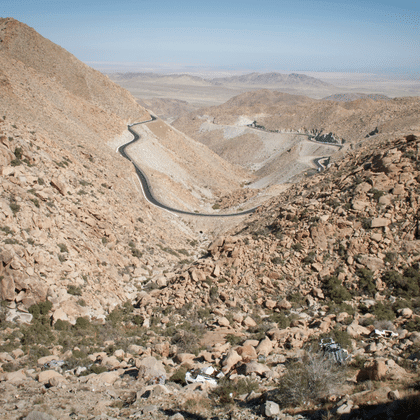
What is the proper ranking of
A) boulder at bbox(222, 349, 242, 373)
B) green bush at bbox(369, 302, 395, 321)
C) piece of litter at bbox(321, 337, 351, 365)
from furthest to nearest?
green bush at bbox(369, 302, 395, 321), boulder at bbox(222, 349, 242, 373), piece of litter at bbox(321, 337, 351, 365)

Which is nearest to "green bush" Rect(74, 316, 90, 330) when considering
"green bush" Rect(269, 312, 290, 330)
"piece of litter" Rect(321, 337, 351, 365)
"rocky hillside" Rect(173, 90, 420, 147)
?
"green bush" Rect(269, 312, 290, 330)

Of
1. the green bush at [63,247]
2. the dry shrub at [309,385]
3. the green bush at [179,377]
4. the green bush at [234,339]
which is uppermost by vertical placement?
the green bush at [63,247]

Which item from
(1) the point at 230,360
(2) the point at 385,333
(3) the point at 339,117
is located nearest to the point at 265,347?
(1) the point at 230,360

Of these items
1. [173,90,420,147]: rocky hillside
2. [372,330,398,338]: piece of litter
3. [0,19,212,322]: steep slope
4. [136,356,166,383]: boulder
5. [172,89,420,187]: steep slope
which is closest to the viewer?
[136,356,166,383]: boulder

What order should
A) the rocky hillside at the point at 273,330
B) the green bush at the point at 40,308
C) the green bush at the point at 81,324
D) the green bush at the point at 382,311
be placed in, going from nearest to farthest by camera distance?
the rocky hillside at the point at 273,330 → the green bush at the point at 382,311 → the green bush at the point at 40,308 → the green bush at the point at 81,324

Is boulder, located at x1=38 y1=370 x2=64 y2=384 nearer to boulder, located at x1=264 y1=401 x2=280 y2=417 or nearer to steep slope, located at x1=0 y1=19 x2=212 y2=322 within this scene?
steep slope, located at x1=0 y1=19 x2=212 y2=322

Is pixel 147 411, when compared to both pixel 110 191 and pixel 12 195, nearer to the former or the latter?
pixel 12 195

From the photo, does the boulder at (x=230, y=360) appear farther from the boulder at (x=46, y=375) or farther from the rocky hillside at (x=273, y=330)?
the boulder at (x=46, y=375)

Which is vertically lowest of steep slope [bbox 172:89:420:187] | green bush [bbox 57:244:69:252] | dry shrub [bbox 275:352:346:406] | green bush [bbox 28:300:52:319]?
green bush [bbox 28:300:52:319]

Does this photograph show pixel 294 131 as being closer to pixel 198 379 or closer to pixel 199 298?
pixel 199 298

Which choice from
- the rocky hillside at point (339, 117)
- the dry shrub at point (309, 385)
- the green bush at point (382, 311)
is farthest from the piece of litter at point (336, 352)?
the rocky hillside at point (339, 117)

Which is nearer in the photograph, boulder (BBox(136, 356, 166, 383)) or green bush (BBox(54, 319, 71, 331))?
boulder (BBox(136, 356, 166, 383))
